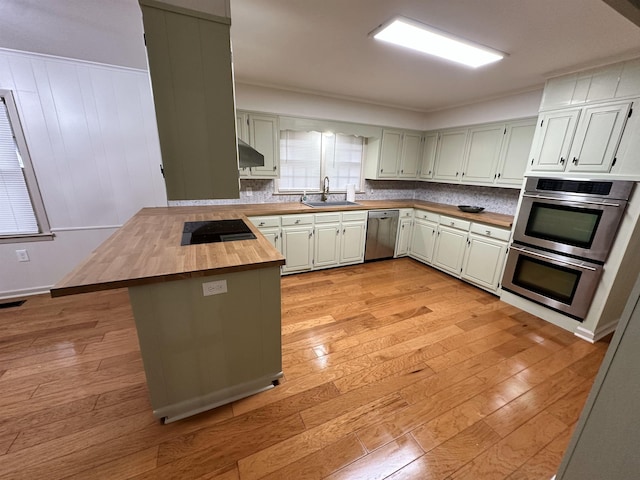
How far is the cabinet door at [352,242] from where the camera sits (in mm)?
3795

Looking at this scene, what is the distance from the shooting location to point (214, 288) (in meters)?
1.45

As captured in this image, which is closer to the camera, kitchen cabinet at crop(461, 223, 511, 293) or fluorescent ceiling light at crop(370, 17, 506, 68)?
fluorescent ceiling light at crop(370, 17, 506, 68)

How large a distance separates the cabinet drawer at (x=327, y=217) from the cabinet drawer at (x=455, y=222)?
152cm

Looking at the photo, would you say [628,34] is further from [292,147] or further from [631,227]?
[292,147]

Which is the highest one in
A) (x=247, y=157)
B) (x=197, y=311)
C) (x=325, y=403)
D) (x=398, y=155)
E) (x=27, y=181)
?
(x=398, y=155)

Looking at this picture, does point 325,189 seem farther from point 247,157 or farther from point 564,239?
point 564,239

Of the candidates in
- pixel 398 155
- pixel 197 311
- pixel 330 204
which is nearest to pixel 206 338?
pixel 197 311

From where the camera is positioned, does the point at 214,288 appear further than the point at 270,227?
No

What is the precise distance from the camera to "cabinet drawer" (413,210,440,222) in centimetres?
379

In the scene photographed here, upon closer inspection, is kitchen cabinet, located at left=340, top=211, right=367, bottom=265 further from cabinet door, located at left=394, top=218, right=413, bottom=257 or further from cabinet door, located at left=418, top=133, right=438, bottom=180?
cabinet door, located at left=418, top=133, right=438, bottom=180

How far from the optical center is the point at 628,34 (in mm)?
1726

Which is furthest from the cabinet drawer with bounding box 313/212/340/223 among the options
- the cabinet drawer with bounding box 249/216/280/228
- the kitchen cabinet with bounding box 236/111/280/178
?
the kitchen cabinet with bounding box 236/111/280/178

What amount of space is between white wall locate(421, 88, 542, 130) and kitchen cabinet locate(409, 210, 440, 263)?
1.44 meters

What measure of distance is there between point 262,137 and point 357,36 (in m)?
1.80
